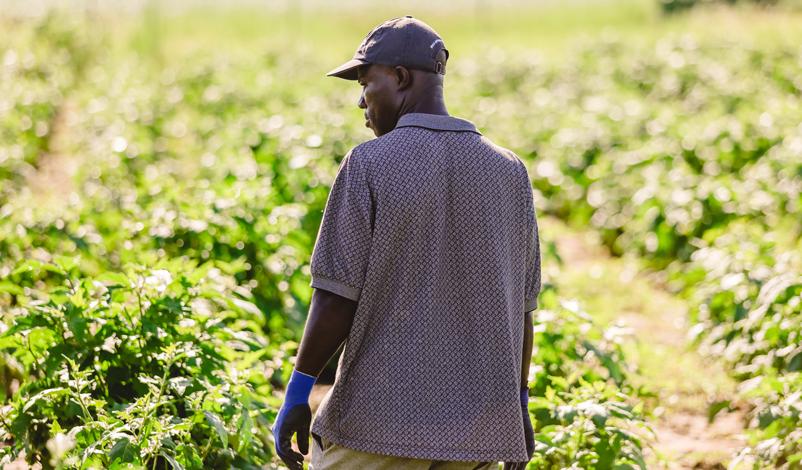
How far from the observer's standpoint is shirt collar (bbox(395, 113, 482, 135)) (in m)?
2.63

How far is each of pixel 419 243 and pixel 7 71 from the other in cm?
1409

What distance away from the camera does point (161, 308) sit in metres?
3.61

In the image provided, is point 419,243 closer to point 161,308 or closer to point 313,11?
point 161,308

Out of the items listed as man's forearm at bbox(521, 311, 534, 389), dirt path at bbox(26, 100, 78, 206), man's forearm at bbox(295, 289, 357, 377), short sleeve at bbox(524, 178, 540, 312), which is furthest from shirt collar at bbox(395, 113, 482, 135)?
dirt path at bbox(26, 100, 78, 206)

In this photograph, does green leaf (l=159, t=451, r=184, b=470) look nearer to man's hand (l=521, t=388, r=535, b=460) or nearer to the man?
the man

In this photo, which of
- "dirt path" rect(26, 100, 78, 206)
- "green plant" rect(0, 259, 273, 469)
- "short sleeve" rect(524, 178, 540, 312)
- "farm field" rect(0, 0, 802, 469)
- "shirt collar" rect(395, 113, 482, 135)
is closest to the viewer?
"shirt collar" rect(395, 113, 482, 135)

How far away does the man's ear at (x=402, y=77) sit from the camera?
2.66m

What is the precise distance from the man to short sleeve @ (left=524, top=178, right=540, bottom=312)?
0.33ft

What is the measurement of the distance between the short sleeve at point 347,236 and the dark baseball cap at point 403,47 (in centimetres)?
27

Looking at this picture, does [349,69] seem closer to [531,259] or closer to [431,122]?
[431,122]

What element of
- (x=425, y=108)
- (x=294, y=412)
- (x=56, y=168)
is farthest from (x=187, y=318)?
(x=56, y=168)

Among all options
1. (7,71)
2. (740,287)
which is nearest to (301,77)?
(7,71)

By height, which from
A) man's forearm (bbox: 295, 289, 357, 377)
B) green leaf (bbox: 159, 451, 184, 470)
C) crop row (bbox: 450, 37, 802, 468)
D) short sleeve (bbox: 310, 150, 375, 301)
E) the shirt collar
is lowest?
crop row (bbox: 450, 37, 802, 468)

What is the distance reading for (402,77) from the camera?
268 cm
